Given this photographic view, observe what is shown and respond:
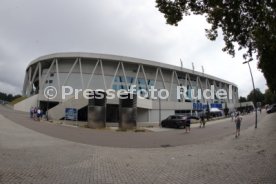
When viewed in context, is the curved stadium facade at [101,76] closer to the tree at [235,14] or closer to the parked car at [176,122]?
the parked car at [176,122]

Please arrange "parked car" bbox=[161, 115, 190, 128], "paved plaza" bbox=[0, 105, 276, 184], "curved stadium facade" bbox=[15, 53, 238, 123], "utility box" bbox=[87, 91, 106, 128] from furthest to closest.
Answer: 1. "curved stadium facade" bbox=[15, 53, 238, 123]
2. "parked car" bbox=[161, 115, 190, 128]
3. "utility box" bbox=[87, 91, 106, 128]
4. "paved plaza" bbox=[0, 105, 276, 184]

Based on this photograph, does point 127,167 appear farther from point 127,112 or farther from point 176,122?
point 176,122

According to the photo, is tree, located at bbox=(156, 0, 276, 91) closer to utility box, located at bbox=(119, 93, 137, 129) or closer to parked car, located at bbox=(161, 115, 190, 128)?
utility box, located at bbox=(119, 93, 137, 129)

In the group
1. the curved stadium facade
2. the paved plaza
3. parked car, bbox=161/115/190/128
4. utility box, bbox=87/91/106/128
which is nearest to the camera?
the paved plaza

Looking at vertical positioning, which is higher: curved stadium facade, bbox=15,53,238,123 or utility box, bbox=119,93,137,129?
curved stadium facade, bbox=15,53,238,123

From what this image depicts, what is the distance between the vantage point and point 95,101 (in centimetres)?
3091

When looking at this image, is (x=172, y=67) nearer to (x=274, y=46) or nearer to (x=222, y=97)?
(x=222, y=97)

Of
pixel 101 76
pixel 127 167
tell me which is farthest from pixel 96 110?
pixel 101 76

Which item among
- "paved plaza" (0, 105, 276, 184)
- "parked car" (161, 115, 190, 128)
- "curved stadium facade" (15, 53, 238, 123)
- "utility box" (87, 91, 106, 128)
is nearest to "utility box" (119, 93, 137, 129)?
"utility box" (87, 91, 106, 128)

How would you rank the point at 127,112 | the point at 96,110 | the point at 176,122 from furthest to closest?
the point at 176,122, the point at 127,112, the point at 96,110

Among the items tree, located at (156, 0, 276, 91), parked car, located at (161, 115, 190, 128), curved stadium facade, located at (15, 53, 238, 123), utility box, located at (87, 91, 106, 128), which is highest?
curved stadium facade, located at (15, 53, 238, 123)

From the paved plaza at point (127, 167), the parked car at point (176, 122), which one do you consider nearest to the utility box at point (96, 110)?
the parked car at point (176, 122)

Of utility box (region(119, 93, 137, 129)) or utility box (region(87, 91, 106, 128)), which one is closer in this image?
utility box (region(87, 91, 106, 128))

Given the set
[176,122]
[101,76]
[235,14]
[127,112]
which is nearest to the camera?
[235,14]
